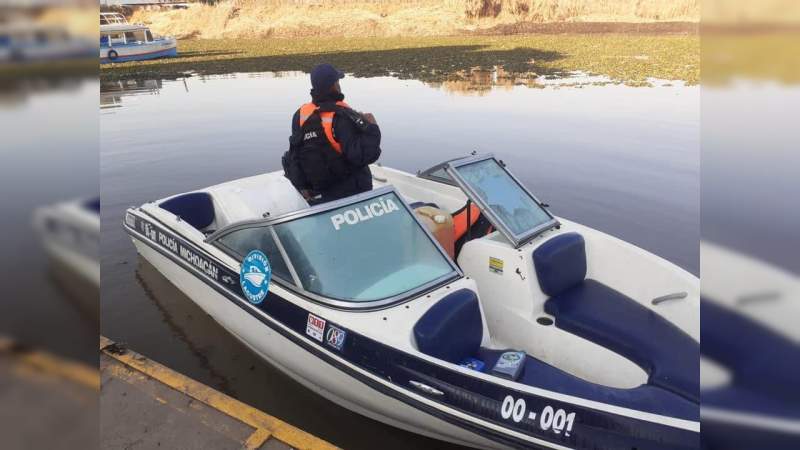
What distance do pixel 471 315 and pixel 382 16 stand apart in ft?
191

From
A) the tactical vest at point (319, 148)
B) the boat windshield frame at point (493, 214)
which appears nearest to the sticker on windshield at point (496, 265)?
the boat windshield frame at point (493, 214)

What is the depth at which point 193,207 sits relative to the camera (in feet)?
18.8

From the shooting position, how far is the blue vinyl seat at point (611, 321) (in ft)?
11.5

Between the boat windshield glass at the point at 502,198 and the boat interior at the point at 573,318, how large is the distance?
0.09 metres

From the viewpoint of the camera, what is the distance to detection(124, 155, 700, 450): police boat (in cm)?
313

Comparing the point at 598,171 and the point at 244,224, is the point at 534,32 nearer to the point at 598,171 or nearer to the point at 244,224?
the point at 598,171

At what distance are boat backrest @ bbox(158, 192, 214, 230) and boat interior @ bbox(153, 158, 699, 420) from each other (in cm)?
108

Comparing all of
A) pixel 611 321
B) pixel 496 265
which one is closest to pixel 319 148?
pixel 496 265

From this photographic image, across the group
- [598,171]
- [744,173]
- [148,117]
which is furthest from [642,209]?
[148,117]

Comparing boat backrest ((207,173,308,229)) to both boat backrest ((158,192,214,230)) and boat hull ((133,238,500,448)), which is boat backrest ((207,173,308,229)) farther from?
boat hull ((133,238,500,448))

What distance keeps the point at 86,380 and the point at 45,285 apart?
0.54ft

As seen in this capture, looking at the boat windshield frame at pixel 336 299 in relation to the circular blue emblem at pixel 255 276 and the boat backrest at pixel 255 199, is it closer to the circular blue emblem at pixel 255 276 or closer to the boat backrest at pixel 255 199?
the circular blue emblem at pixel 255 276

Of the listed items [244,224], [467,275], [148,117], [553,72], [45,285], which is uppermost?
[553,72]

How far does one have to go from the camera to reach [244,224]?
4.20m
